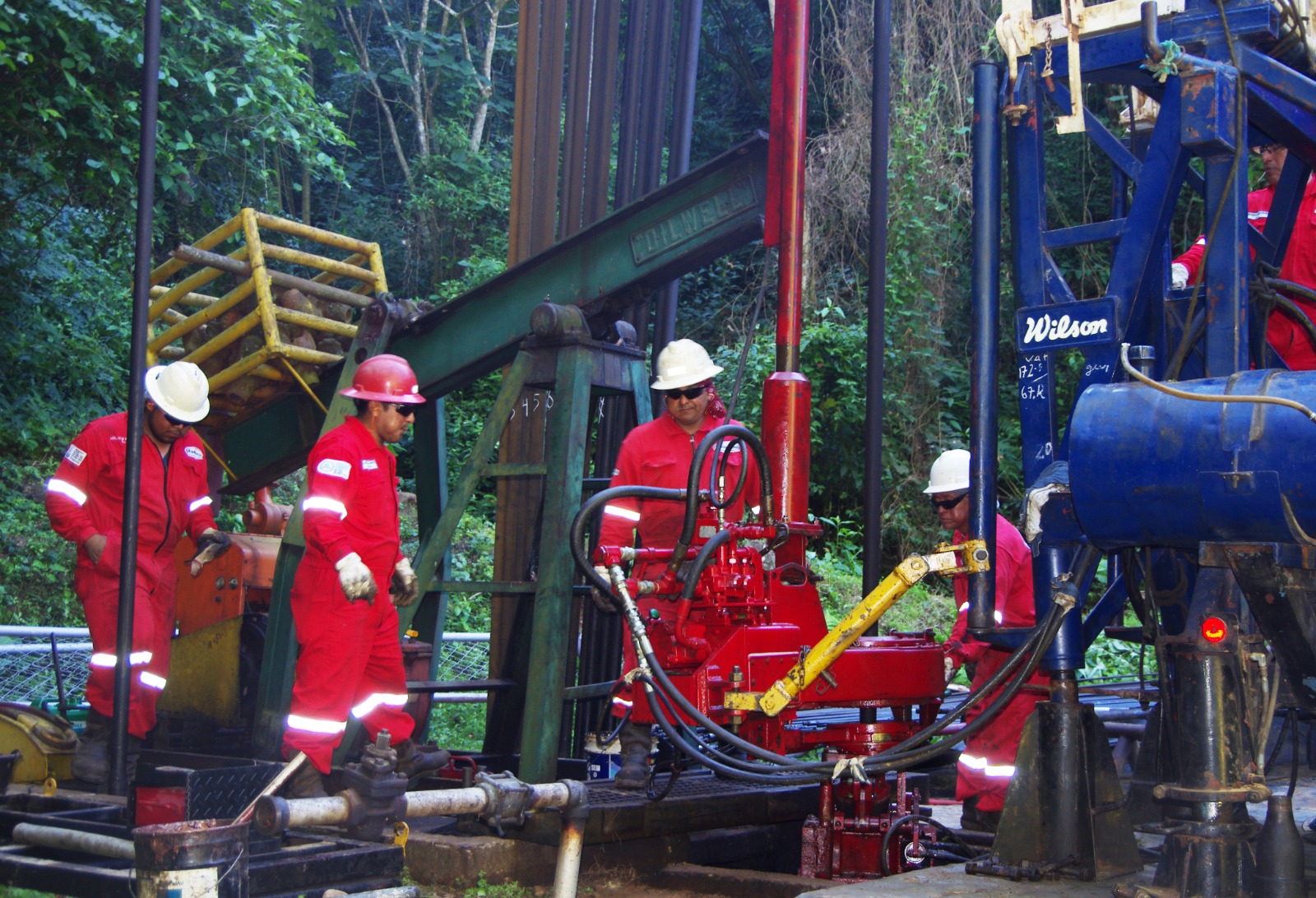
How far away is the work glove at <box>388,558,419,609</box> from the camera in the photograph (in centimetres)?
546

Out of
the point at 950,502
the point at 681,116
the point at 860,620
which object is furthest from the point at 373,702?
the point at 681,116

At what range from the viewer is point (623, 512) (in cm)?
520

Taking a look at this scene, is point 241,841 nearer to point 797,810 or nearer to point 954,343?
point 797,810

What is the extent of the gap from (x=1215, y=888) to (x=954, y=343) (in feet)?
44.8

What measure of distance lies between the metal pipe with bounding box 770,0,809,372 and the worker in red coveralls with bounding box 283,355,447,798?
1.56 m

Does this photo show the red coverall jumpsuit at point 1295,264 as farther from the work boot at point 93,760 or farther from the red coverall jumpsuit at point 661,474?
the work boot at point 93,760

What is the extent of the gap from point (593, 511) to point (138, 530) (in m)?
2.25

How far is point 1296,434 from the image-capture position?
9.14 ft

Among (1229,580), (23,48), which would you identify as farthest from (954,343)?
(1229,580)

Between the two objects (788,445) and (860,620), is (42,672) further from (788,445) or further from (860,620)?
(860,620)

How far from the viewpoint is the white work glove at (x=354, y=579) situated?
4.79 m

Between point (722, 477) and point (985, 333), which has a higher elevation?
point (985, 333)

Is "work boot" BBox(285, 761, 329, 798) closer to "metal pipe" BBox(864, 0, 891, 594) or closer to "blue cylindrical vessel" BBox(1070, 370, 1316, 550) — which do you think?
"metal pipe" BBox(864, 0, 891, 594)

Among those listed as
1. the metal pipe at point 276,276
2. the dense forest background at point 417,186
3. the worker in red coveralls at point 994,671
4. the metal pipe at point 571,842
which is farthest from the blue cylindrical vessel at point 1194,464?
the dense forest background at point 417,186
